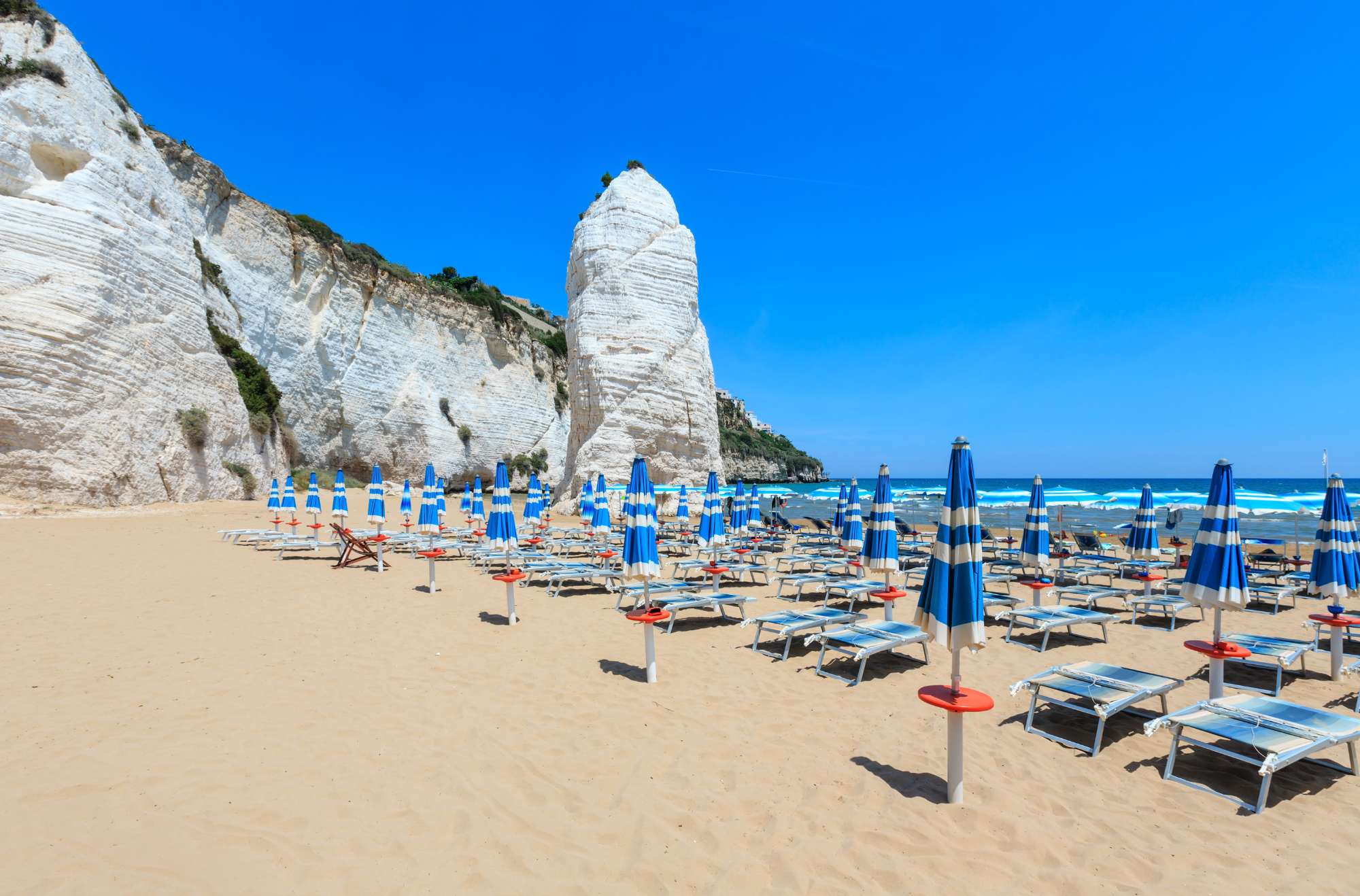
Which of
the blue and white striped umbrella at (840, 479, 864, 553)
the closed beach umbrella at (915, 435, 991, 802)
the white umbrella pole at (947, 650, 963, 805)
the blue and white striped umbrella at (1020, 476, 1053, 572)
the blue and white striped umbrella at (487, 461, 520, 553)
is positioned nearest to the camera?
the closed beach umbrella at (915, 435, 991, 802)

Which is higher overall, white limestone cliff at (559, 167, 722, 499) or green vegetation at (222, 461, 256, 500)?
white limestone cliff at (559, 167, 722, 499)

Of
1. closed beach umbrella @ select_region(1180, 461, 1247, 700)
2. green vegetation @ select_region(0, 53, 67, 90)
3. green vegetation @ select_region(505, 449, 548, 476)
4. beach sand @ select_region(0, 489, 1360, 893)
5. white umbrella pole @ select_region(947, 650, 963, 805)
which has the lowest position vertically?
beach sand @ select_region(0, 489, 1360, 893)

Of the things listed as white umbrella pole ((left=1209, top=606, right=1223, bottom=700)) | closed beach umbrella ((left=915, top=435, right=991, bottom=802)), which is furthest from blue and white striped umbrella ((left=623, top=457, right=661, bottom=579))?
white umbrella pole ((left=1209, top=606, right=1223, bottom=700))

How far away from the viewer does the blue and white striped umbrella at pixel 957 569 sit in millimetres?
3779

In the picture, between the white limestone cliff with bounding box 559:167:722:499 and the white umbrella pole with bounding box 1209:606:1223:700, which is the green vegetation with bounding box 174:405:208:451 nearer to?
the white limestone cliff with bounding box 559:167:722:499

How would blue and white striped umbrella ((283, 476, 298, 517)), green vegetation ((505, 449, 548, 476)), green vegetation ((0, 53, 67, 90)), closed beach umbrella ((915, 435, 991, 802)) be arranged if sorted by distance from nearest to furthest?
closed beach umbrella ((915, 435, 991, 802)), blue and white striped umbrella ((283, 476, 298, 517)), green vegetation ((0, 53, 67, 90)), green vegetation ((505, 449, 548, 476))

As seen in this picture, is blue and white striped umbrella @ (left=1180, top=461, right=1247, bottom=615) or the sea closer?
blue and white striped umbrella @ (left=1180, top=461, right=1247, bottom=615)

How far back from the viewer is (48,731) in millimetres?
4559

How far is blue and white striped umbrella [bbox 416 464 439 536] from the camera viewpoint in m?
13.2

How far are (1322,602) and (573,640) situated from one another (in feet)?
43.4

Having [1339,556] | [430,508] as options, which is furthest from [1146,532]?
[430,508]

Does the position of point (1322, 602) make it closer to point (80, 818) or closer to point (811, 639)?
point (811, 639)

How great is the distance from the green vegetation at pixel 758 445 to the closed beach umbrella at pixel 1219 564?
72255mm

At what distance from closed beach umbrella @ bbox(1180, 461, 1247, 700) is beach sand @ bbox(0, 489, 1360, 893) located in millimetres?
1129
